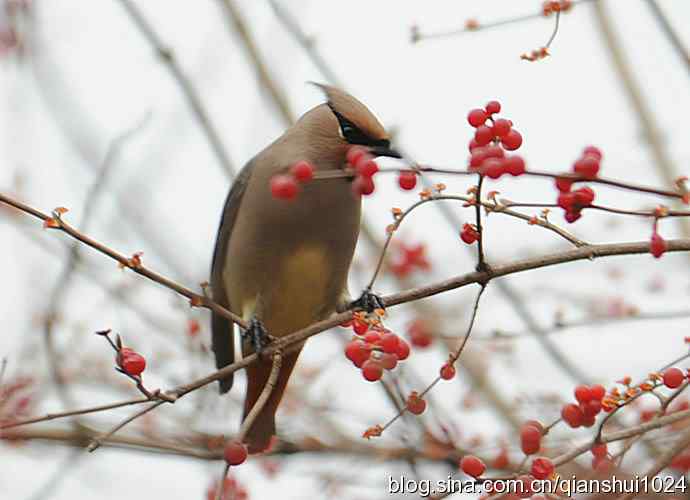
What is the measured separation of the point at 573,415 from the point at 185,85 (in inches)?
92.3

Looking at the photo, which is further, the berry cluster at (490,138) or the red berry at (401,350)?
the red berry at (401,350)

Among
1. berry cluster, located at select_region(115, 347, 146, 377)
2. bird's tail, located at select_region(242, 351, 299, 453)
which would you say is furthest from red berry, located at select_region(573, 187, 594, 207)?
bird's tail, located at select_region(242, 351, 299, 453)

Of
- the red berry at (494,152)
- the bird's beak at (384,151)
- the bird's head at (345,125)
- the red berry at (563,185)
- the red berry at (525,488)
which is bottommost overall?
the red berry at (525,488)

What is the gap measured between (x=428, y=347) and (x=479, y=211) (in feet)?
6.47

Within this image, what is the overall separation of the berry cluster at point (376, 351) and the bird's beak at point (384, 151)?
2.97 feet

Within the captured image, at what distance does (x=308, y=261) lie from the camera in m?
3.64

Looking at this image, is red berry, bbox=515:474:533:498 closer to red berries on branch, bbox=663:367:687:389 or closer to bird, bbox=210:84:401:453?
red berries on branch, bbox=663:367:687:389

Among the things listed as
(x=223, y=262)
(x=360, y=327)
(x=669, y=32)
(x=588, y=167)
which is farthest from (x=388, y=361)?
(x=223, y=262)

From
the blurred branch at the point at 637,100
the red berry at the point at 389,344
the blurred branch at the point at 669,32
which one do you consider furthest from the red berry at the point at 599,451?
the blurred branch at the point at 637,100

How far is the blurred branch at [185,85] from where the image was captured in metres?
4.07

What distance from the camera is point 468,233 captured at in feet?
7.58

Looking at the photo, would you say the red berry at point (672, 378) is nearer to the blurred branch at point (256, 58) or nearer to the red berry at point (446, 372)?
the red berry at point (446, 372)

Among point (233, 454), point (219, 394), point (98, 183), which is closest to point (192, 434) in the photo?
point (219, 394)

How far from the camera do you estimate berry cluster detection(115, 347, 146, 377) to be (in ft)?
6.95
